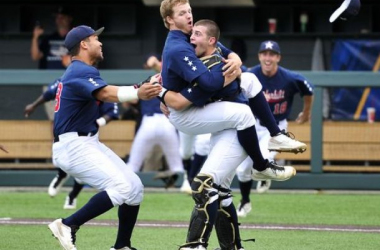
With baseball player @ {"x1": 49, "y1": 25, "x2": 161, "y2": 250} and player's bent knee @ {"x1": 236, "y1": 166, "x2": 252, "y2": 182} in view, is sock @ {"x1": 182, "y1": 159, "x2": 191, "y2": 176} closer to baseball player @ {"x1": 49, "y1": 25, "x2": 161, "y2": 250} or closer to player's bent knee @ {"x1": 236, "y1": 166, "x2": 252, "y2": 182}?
player's bent knee @ {"x1": 236, "y1": 166, "x2": 252, "y2": 182}

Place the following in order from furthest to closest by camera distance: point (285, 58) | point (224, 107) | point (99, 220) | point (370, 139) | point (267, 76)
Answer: point (285, 58) → point (370, 139) → point (267, 76) → point (99, 220) → point (224, 107)

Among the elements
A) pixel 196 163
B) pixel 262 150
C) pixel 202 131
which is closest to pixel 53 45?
pixel 196 163

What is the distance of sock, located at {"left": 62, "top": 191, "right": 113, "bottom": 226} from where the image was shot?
899 centimetres

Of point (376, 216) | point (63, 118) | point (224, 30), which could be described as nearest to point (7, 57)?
point (224, 30)

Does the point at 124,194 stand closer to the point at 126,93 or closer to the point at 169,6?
the point at 126,93

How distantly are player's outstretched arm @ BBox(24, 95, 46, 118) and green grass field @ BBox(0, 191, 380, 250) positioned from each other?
1174 mm

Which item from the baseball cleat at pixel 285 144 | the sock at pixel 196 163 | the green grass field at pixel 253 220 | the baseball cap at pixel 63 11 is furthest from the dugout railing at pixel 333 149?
the baseball cleat at pixel 285 144

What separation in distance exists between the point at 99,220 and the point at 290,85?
9.16ft

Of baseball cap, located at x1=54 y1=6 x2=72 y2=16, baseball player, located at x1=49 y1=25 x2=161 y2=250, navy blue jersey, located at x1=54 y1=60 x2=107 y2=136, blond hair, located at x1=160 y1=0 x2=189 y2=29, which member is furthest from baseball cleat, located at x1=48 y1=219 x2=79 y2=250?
baseball cap, located at x1=54 y1=6 x2=72 y2=16

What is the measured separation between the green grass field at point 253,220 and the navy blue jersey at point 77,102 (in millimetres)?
1251

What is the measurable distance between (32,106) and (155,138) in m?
1.79

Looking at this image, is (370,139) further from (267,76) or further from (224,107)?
(224,107)

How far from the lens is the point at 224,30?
18.2 meters

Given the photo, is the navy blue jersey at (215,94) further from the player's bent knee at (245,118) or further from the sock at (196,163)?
the sock at (196,163)
